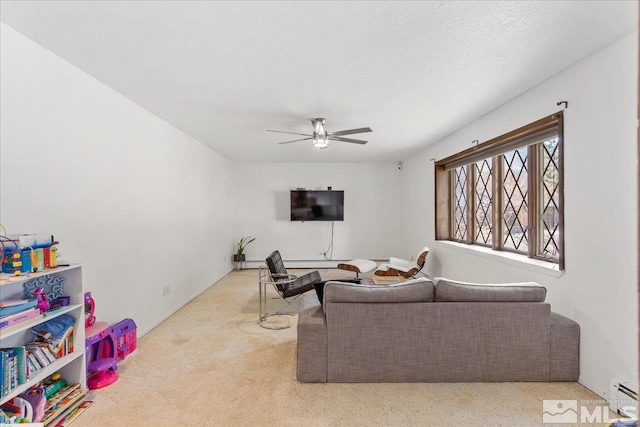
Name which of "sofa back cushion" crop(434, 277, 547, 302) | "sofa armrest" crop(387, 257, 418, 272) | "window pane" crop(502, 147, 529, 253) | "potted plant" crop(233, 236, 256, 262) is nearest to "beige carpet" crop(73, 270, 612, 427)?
"sofa back cushion" crop(434, 277, 547, 302)

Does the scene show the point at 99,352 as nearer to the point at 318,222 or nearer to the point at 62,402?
the point at 62,402

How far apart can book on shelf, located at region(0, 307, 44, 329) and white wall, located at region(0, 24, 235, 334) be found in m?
0.57

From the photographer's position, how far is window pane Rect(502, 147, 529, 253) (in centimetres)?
324

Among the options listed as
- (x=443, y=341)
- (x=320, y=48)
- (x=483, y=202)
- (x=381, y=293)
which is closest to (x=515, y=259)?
(x=483, y=202)

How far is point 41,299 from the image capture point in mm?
1822

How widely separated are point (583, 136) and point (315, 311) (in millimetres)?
2490

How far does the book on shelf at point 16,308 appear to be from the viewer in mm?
1584

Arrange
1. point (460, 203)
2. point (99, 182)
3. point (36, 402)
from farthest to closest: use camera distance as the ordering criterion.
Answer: point (460, 203), point (99, 182), point (36, 402)

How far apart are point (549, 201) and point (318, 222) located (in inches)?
184

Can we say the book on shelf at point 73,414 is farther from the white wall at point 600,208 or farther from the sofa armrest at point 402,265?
the sofa armrest at point 402,265

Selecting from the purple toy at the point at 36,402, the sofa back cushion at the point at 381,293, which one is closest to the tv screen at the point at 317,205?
the sofa back cushion at the point at 381,293

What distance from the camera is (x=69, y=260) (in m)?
2.28

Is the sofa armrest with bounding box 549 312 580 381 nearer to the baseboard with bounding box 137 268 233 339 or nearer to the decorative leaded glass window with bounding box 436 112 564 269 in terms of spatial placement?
the decorative leaded glass window with bounding box 436 112 564 269

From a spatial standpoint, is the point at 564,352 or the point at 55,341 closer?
the point at 55,341
